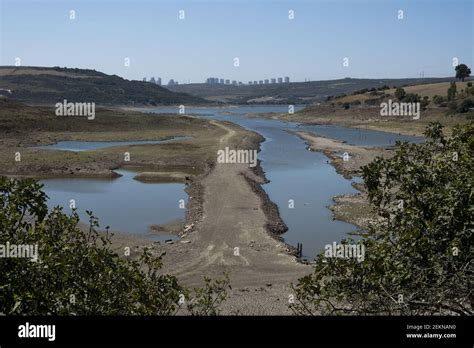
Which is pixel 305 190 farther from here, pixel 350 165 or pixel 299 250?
pixel 299 250

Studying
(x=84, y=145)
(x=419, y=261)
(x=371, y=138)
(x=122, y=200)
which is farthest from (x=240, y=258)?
(x=371, y=138)

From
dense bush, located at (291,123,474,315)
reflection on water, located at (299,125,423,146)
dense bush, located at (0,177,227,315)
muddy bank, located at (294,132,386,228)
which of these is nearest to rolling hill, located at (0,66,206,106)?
reflection on water, located at (299,125,423,146)

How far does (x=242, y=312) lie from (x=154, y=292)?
994 centimetres

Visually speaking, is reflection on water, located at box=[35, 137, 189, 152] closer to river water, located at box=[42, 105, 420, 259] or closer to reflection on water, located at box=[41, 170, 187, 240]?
river water, located at box=[42, 105, 420, 259]

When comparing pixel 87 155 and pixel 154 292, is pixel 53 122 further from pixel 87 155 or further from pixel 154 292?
pixel 154 292

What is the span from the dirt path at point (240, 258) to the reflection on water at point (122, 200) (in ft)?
8.51

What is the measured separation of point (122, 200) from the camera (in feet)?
125

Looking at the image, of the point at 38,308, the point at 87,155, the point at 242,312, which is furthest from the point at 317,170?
the point at 38,308

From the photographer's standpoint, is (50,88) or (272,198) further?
(50,88)

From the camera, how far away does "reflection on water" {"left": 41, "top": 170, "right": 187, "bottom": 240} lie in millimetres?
32031

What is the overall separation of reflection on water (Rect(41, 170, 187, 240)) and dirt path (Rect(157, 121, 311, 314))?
259 cm

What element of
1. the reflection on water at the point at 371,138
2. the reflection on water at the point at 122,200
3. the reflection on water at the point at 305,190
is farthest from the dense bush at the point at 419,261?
the reflection on water at the point at 371,138

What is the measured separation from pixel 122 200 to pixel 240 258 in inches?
620

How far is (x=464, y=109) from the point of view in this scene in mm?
99688
